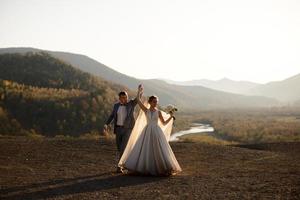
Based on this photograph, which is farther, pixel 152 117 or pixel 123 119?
pixel 123 119

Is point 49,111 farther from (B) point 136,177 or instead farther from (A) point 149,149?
(B) point 136,177

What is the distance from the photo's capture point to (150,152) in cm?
1384

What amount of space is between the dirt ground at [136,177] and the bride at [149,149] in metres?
0.40

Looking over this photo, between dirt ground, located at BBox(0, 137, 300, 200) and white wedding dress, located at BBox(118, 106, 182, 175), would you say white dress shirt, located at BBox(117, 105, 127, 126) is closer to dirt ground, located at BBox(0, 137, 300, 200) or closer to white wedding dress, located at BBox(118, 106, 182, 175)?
white wedding dress, located at BBox(118, 106, 182, 175)

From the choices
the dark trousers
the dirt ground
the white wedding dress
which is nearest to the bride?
the white wedding dress

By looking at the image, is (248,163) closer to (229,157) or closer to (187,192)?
(229,157)

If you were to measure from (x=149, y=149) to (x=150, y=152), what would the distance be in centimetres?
10

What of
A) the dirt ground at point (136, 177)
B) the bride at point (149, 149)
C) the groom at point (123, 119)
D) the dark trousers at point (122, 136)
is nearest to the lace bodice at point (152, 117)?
the bride at point (149, 149)

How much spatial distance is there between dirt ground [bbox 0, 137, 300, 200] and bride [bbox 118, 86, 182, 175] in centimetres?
40

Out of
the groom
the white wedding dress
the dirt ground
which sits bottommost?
the dirt ground

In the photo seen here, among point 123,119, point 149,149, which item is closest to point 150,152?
point 149,149

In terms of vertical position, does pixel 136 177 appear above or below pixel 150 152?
below

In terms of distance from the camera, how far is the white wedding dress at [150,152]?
541 inches

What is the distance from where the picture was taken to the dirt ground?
11.2m
